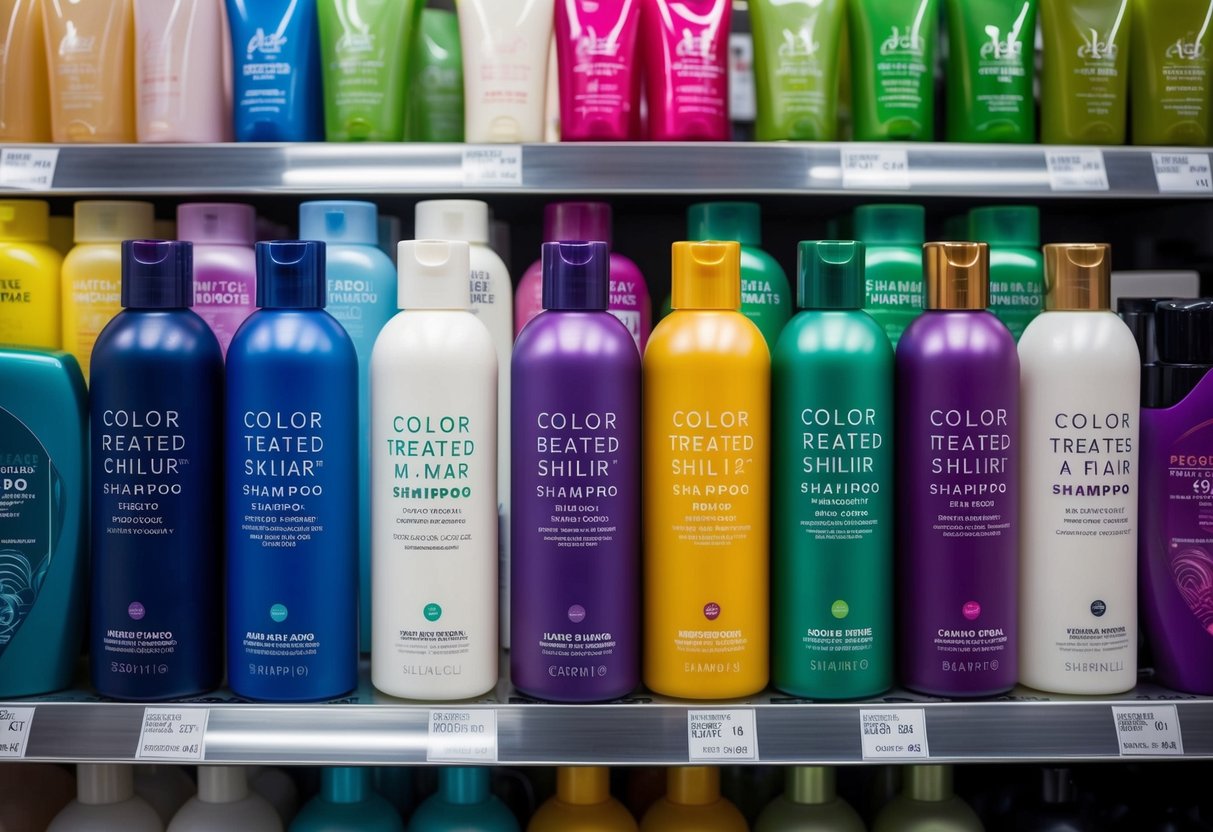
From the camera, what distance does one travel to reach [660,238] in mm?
1597

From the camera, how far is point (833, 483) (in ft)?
3.39

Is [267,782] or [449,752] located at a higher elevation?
[449,752]

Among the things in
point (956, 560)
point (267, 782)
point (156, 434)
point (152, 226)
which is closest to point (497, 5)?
point (152, 226)

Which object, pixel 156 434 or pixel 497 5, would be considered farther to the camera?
pixel 497 5

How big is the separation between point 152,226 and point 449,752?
705 millimetres

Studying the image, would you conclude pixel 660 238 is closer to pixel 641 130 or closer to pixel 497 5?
pixel 641 130

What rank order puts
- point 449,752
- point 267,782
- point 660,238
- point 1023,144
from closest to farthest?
1. point 449,752
2. point 1023,144
3. point 267,782
4. point 660,238

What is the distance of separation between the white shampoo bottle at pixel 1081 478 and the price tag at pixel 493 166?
0.55 m

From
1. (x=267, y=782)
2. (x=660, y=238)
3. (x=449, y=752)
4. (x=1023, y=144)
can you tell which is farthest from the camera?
(x=660, y=238)

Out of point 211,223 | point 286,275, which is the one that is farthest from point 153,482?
point 211,223

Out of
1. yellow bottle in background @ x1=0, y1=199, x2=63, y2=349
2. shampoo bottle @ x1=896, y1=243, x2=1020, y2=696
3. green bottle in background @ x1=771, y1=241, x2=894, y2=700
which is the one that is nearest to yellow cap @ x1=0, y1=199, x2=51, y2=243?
yellow bottle in background @ x1=0, y1=199, x2=63, y2=349

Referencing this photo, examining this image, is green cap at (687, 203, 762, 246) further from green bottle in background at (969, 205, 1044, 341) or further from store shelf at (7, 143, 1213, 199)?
green bottle in background at (969, 205, 1044, 341)

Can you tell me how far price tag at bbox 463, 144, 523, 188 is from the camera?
1.12m

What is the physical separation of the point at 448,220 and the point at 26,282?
48 cm
